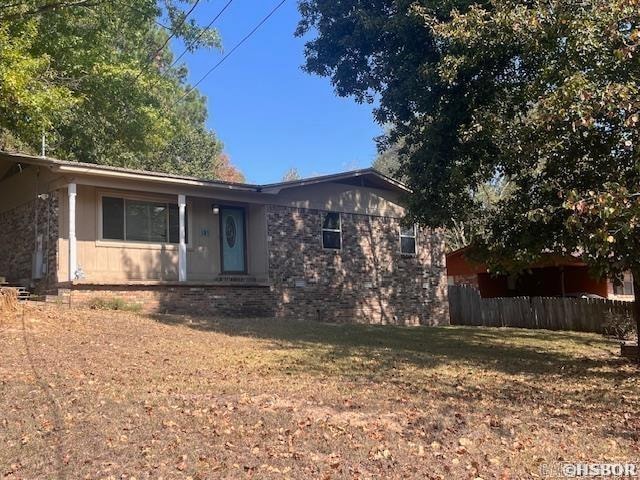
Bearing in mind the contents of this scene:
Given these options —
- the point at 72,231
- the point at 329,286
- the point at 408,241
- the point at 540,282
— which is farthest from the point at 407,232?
the point at 72,231

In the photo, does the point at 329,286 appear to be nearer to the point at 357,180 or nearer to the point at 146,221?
the point at 357,180

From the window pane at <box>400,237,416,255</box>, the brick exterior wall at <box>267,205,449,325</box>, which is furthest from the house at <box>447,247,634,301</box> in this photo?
the window pane at <box>400,237,416,255</box>

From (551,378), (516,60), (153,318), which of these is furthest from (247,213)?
(551,378)

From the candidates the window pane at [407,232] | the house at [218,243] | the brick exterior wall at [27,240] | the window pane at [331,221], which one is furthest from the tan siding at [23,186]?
the window pane at [407,232]

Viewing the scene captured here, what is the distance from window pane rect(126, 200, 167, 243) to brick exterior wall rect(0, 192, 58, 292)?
1.75 metres

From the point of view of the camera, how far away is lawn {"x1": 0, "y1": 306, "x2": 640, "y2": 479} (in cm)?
489

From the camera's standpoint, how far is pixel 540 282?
83.3ft

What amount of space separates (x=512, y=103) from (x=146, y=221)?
9361 mm

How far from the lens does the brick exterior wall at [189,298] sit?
43.2 ft

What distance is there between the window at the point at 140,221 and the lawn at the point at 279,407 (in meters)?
3.86

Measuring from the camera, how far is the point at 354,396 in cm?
697

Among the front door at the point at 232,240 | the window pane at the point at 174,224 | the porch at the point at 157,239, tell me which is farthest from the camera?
the front door at the point at 232,240

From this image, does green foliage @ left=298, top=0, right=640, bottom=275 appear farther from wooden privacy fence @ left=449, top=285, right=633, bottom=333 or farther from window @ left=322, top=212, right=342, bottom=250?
wooden privacy fence @ left=449, top=285, right=633, bottom=333

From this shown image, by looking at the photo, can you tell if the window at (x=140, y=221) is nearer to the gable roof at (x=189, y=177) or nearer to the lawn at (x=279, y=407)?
the gable roof at (x=189, y=177)
